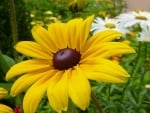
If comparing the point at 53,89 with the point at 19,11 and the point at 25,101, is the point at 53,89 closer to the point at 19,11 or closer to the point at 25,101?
the point at 25,101

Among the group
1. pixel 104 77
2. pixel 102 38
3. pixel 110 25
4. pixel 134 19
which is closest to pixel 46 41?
pixel 102 38

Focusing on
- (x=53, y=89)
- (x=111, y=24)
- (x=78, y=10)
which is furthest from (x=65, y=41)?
(x=111, y=24)

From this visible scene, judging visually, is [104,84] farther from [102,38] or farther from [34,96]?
[34,96]

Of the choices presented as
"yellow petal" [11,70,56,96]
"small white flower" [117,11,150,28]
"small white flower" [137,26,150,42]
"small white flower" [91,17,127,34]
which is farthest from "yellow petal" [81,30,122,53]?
"small white flower" [91,17,127,34]

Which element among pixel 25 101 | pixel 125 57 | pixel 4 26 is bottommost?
pixel 125 57

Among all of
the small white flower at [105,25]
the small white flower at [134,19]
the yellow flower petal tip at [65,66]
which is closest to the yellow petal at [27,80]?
the yellow flower petal tip at [65,66]

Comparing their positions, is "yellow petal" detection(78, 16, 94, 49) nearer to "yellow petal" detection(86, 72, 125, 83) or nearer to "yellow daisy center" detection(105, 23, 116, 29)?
"yellow petal" detection(86, 72, 125, 83)
